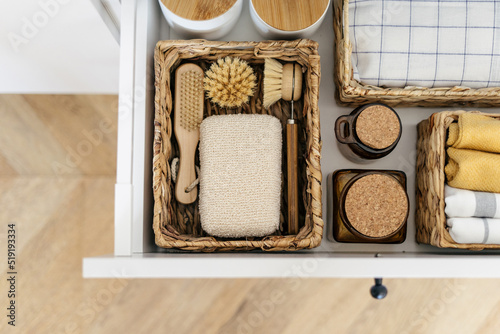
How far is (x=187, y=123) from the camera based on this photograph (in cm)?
71

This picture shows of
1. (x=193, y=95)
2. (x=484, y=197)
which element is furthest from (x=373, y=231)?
(x=193, y=95)

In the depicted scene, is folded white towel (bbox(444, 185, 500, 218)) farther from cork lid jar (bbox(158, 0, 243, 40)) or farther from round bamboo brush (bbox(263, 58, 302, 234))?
cork lid jar (bbox(158, 0, 243, 40))

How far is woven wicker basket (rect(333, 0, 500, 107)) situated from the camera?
66cm

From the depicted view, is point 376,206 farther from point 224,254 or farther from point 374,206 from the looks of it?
point 224,254

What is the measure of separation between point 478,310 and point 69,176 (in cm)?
124

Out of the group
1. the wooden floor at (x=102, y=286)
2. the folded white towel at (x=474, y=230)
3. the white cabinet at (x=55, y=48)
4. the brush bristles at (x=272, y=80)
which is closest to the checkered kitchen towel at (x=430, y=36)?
the brush bristles at (x=272, y=80)

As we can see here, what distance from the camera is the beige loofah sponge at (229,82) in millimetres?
690

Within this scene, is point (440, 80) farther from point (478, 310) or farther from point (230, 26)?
point (478, 310)

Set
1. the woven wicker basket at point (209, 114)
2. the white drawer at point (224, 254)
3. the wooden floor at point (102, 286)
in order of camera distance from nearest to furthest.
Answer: the white drawer at point (224, 254), the woven wicker basket at point (209, 114), the wooden floor at point (102, 286)

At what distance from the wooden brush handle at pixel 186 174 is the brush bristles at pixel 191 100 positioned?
4cm

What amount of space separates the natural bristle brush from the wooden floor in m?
0.51

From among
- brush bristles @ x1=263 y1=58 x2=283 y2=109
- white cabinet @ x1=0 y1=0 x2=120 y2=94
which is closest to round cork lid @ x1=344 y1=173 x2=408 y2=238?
brush bristles @ x1=263 y1=58 x2=283 y2=109

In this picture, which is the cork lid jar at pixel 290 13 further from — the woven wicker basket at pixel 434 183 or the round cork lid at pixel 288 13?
the woven wicker basket at pixel 434 183

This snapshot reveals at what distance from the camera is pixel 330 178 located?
0.73 metres
